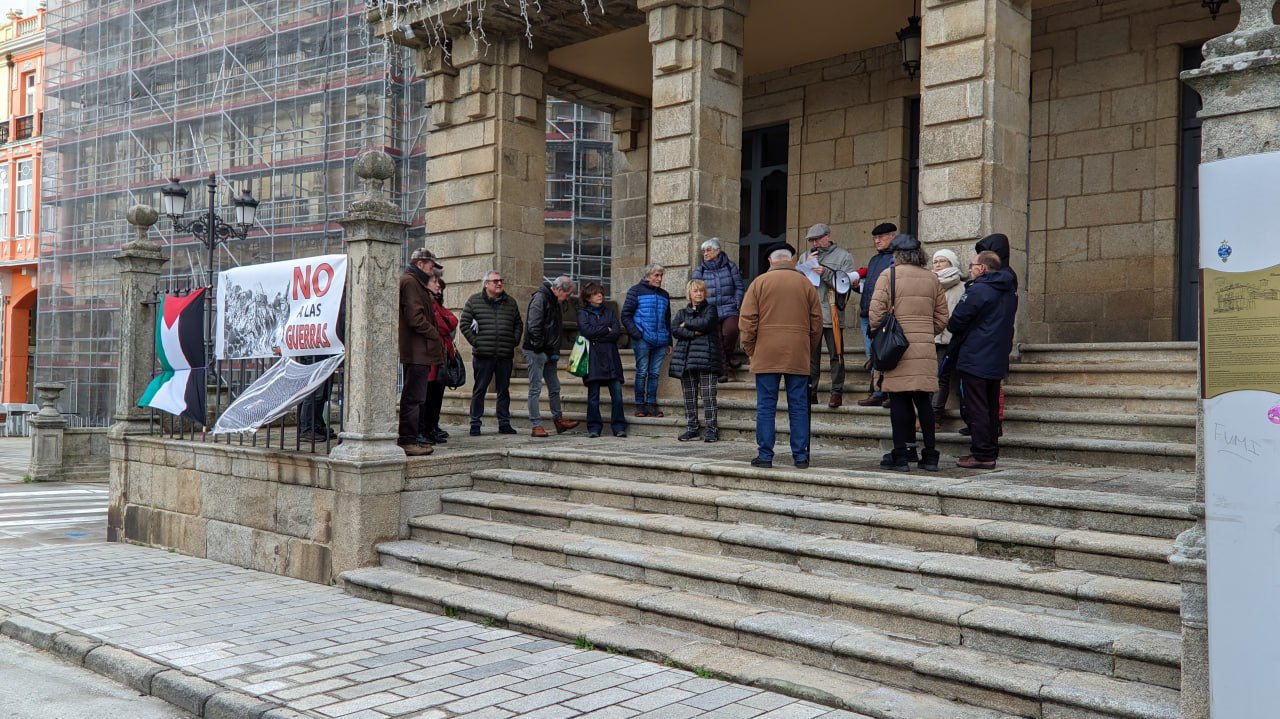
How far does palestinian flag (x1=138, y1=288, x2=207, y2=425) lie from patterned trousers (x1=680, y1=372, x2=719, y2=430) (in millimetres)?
4673

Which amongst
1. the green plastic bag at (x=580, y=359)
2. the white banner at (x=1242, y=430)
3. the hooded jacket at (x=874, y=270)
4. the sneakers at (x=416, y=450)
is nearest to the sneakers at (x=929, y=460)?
the hooded jacket at (x=874, y=270)

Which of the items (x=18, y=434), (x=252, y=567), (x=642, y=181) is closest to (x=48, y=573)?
(x=252, y=567)

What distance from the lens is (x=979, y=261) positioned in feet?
23.6

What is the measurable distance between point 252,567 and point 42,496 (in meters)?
8.29

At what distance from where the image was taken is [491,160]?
1287 cm

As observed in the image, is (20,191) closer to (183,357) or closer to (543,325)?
(183,357)

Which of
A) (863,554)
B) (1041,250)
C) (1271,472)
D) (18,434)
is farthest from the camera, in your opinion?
(18,434)

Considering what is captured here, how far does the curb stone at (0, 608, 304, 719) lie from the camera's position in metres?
4.64

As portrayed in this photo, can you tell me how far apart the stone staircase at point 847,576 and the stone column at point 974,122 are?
2476 millimetres

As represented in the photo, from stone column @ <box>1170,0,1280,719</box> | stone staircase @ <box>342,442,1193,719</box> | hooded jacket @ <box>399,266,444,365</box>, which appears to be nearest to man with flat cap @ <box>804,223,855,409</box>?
stone staircase @ <box>342,442,1193,719</box>

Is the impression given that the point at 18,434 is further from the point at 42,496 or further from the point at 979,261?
the point at 979,261

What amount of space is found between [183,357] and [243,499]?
2.10m

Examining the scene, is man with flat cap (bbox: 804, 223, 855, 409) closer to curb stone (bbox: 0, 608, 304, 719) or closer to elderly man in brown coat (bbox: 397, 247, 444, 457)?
elderly man in brown coat (bbox: 397, 247, 444, 457)

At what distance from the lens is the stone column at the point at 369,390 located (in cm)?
745
